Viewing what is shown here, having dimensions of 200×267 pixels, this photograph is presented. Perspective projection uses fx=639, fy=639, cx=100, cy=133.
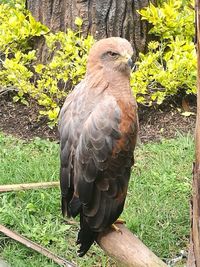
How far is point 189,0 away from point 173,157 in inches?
71.1

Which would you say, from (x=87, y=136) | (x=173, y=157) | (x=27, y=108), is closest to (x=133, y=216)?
(x=173, y=157)

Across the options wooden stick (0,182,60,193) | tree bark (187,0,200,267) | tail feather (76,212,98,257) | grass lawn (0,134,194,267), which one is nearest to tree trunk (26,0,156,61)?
grass lawn (0,134,194,267)

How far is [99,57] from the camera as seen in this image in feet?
10.5

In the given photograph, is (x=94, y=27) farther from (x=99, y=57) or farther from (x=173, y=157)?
(x=99, y=57)

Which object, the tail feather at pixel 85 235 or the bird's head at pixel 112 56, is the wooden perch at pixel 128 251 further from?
the bird's head at pixel 112 56

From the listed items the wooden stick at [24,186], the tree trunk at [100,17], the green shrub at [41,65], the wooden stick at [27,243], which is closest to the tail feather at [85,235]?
the wooden stick at [27,243]

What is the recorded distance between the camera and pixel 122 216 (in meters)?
4.23

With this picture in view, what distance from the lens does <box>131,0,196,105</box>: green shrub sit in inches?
202

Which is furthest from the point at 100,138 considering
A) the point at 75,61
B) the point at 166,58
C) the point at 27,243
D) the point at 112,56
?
the point at 166,58

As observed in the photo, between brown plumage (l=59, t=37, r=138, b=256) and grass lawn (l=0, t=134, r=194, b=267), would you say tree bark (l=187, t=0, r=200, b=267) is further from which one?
grass lawn (l=0, t=134, r=194, b=267)

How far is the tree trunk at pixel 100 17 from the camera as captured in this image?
208 inches

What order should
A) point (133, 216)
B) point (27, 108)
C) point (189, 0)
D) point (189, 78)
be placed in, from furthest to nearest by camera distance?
point (189, 0), point (27, 108), point (189, 78), point (133, 216)

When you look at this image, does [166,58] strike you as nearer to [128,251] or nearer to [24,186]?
[24,186]

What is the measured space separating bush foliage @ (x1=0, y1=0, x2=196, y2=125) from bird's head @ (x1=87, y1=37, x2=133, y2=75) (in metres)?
1.88
